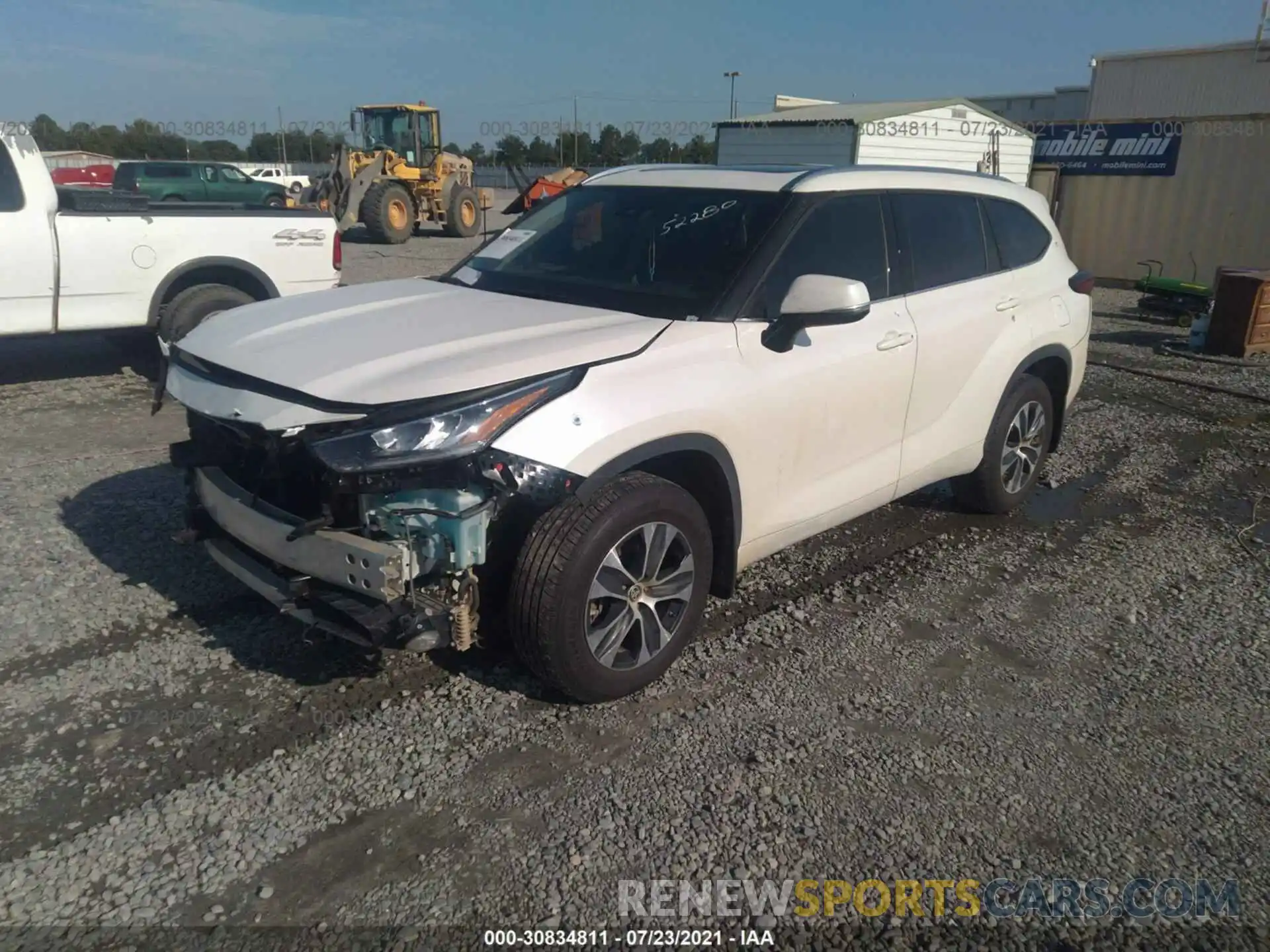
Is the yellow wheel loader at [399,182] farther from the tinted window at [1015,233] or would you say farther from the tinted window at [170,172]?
the tinted window at [1015,233]

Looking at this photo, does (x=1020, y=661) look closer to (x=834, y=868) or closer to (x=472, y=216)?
(x=834, y=868)

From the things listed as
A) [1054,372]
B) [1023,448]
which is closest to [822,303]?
[1023,448]

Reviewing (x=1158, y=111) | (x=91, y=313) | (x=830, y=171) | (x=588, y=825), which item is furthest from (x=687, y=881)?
(x=1158, y=111)

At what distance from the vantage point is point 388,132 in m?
23.1

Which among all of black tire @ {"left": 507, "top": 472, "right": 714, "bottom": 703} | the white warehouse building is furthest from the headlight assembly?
the white warehouse building

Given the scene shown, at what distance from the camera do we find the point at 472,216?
23.7m

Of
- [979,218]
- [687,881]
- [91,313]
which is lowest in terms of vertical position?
[687,881]

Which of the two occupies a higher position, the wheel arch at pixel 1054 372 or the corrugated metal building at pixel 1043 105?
the corrugated metal building at pixel 1043 105

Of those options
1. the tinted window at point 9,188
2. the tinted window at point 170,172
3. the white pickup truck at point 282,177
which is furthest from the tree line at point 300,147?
the tinted window at point 9,188

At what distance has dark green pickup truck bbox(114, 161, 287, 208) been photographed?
819 inches

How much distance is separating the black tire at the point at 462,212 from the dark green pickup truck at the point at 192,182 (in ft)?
12.3

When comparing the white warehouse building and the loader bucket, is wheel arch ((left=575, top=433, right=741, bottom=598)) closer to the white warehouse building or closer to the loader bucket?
the white warehouse building

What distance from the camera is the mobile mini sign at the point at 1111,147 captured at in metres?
15.9

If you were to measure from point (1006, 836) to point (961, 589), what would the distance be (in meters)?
Answer: 1.84
